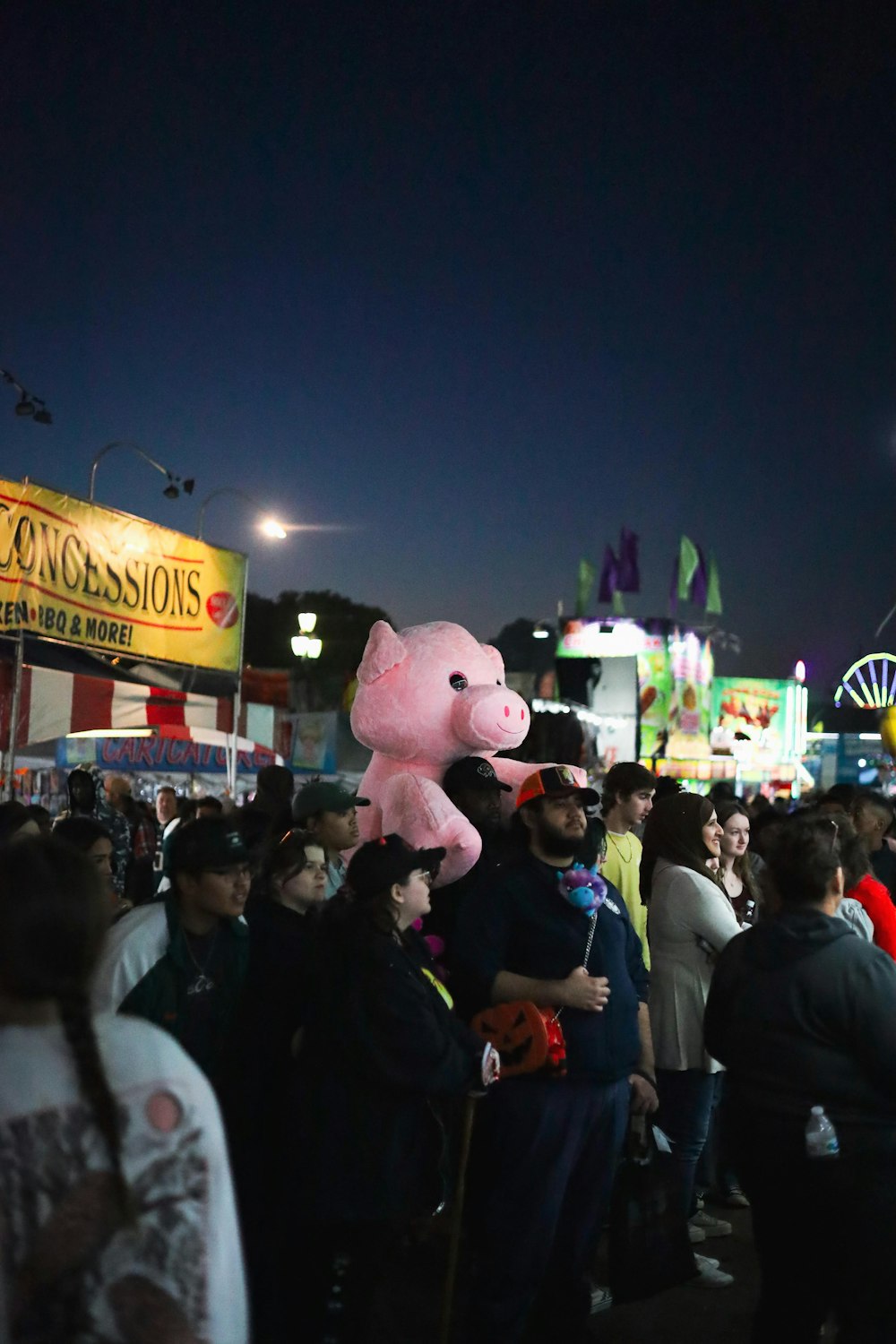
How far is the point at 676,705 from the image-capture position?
47.3m

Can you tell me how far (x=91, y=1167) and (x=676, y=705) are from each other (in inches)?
1832

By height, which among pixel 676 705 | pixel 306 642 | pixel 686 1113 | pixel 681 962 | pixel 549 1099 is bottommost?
pixel 686 1113

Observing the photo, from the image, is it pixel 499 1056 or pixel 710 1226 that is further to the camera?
pixel 710 1226

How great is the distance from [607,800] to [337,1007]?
2603mm

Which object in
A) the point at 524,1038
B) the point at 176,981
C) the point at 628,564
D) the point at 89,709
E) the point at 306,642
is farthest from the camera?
the point at 628,564

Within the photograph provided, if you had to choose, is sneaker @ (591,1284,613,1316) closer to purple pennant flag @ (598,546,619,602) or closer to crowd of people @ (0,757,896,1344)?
crowd of people @ (0,757,896,1344)

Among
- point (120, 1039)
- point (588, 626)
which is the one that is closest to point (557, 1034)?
point (120, 1039)

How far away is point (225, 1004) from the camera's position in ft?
12.1

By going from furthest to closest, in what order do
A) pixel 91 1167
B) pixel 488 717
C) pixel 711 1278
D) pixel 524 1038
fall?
pixel 488 717, pixel 711 1278, pixel 524 1038, pixel 91 1167

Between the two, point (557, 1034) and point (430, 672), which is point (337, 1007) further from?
point (430, 672)

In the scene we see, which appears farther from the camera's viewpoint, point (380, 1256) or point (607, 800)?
point (607, 800)

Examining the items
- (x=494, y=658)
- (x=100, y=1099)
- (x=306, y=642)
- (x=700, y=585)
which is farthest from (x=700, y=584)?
(x=100, y=1099)

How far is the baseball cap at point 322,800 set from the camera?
5152 mm

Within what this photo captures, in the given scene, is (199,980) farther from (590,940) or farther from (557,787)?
(557,787)
